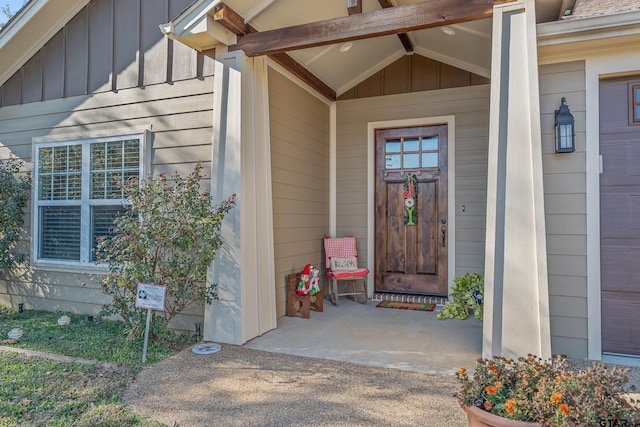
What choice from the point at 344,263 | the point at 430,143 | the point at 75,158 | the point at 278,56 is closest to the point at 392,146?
the point at 430,143

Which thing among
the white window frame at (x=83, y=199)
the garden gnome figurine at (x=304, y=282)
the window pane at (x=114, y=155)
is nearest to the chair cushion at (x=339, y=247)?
the garden gnome figurine at (x=304, y=282)

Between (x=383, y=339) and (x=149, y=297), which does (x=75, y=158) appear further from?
(x=383, y=339)

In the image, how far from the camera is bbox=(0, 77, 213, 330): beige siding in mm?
3973

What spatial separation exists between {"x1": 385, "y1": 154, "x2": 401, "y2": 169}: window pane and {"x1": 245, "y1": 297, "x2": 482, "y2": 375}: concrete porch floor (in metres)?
1.84

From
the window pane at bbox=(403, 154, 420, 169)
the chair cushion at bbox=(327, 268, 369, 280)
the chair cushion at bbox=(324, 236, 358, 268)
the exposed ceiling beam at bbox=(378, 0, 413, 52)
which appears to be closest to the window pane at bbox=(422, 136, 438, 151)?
the window pane at bbox=(403, 154, 420, 169)

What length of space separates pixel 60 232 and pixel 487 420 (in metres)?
4.73

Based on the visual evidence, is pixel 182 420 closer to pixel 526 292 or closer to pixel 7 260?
pixel 526 292

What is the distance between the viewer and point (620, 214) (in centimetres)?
312

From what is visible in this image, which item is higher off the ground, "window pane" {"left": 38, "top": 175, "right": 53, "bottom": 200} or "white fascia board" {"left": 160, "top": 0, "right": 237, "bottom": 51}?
"white fascia board" {"left": 160, "top": 0, "right": 237, "bottom": 51}

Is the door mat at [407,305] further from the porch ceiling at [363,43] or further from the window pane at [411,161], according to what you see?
the porch ceiling at [363,43]

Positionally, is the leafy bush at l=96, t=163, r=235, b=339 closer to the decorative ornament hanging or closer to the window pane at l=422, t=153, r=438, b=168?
the decorative ornament hanging

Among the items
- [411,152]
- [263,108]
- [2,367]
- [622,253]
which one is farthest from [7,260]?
[622,253]

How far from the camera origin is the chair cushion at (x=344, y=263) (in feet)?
16.9

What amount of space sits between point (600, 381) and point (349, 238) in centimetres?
370
